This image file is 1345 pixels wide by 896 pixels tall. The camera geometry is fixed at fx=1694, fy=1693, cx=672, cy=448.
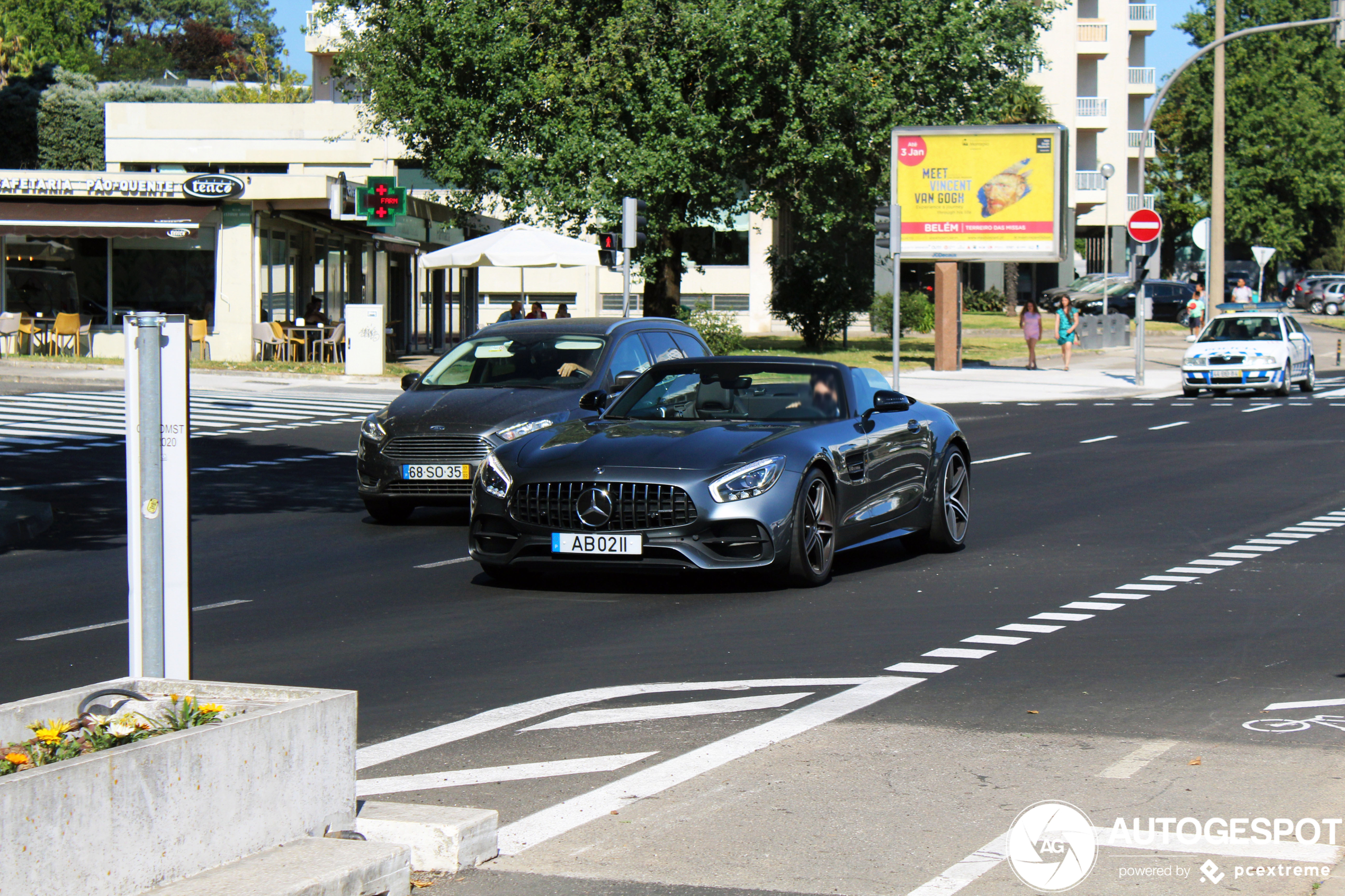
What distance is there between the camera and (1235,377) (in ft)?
106

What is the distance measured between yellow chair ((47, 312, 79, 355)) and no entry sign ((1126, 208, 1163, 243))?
21.8 meters

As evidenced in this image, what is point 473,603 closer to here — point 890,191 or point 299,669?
point 299,669

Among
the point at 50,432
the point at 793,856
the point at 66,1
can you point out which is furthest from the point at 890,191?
the point at 66,1

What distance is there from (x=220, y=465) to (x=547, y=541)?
31.7 feet

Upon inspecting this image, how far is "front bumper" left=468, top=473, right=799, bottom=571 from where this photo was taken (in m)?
9.70

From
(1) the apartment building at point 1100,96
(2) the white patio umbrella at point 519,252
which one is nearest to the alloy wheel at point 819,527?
(2) the white patio umbrella at point 519,252

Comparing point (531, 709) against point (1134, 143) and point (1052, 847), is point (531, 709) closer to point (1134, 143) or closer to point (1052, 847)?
point (1052, 847)

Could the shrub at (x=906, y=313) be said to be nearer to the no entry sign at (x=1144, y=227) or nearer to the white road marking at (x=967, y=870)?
the no entry sign at (x=1144, y=227)

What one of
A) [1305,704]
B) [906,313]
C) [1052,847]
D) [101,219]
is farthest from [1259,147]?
[1052,847]

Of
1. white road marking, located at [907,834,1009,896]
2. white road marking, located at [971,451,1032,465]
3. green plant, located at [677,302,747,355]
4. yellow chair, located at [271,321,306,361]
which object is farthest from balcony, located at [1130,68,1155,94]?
white road marking, located at [907,834,1009,896]

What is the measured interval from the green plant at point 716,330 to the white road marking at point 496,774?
2952cm

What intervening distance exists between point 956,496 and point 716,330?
84.0 ft

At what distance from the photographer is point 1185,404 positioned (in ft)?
98.8

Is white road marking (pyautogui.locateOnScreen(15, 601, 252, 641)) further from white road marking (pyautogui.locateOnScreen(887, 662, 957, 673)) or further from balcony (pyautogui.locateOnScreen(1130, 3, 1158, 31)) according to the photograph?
balcony (pyautogui.locateOnScreen(1130, 3, 1158, 31))
